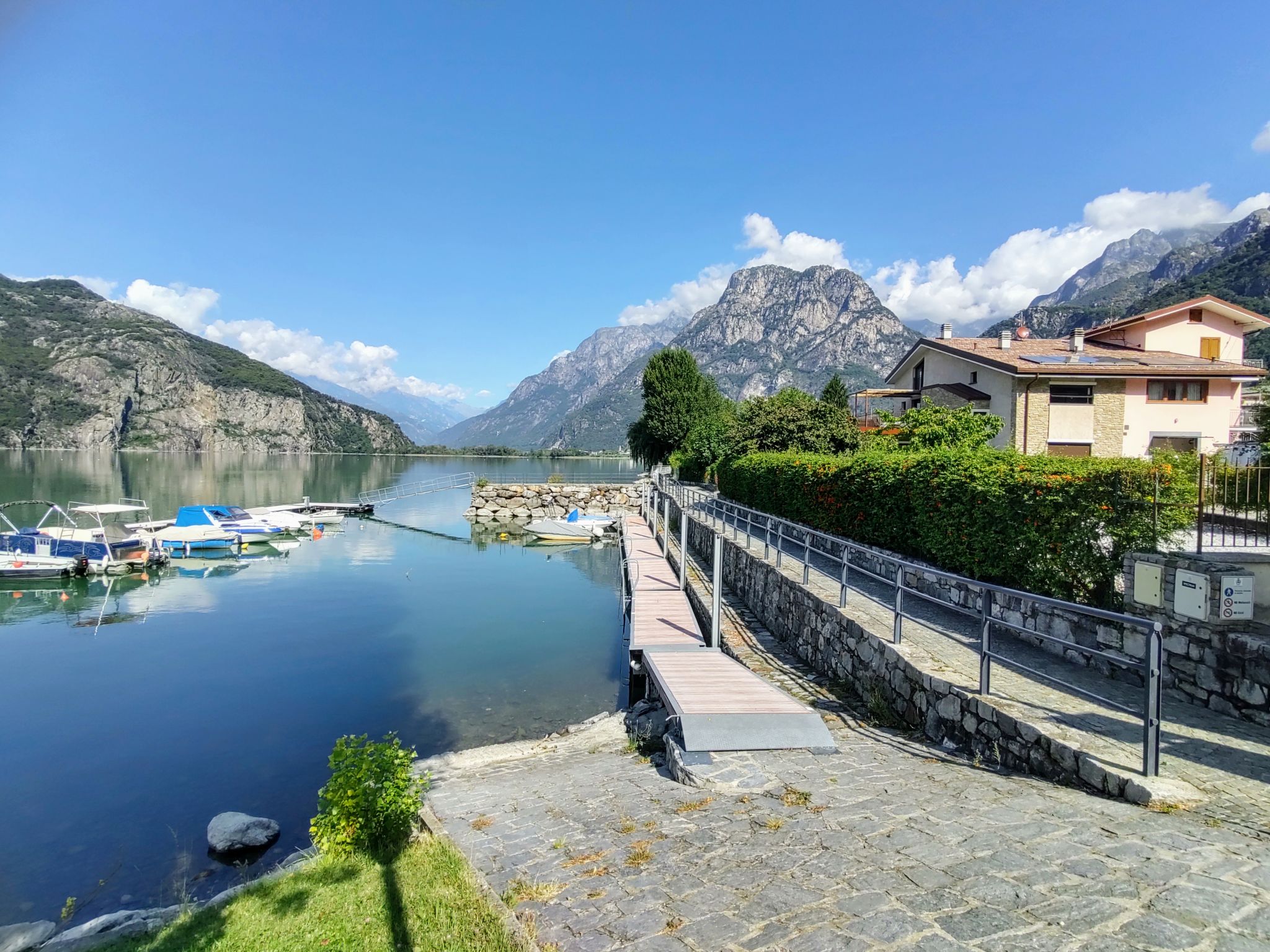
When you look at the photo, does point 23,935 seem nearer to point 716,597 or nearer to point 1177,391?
point 716,597

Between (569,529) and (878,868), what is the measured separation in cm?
3529

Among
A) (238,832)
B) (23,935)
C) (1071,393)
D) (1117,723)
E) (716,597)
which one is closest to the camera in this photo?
(1117,723)

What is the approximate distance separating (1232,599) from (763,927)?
5299 millimetres

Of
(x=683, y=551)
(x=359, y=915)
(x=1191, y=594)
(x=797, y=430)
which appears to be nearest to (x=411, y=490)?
(x=797, y=430)

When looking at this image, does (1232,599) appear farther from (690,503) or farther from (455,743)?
(690,503)

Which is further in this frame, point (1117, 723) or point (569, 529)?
point (569, 529)

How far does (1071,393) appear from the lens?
994 inches

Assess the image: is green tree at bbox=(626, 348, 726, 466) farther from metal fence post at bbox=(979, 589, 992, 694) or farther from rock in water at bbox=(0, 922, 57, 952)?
rock in water at bbox=(0, 922, 57, 952)

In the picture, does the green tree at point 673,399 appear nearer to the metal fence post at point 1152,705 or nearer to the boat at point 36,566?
the boat at point 36,566

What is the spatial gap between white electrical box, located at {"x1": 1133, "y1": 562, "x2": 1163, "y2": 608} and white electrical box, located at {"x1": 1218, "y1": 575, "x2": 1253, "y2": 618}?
0.65 metres

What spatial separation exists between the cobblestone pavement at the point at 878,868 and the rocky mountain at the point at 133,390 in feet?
540

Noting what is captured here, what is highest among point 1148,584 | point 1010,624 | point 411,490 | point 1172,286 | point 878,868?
point 1172,286

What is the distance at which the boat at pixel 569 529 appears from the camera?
125 feet

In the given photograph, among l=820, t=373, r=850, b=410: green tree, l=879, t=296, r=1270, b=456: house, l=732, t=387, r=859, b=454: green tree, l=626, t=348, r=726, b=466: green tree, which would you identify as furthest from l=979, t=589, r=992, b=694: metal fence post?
l=820, t=373, r=850, b=410: green tree
